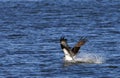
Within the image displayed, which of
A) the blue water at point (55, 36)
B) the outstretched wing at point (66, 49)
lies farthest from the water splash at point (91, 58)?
the outstretched wing at point (66, 49)

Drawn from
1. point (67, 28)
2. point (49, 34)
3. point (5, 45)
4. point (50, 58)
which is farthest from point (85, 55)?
point (67, 28)

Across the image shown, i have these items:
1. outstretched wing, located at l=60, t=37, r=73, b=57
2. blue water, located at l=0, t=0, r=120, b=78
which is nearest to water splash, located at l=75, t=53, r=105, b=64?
blue water, located at l=0, t=0, r=120, b=78

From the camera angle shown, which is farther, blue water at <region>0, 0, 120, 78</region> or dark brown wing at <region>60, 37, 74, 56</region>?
dark brown wing at <region>60, 37, 74, 56</region>

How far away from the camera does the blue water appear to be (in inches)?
961

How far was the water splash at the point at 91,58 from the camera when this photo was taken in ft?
85.0

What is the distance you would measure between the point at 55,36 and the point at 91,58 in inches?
248

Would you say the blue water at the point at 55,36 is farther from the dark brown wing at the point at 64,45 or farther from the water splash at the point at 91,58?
the dark brown wing at the point at 64,45

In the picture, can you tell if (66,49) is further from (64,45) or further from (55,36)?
(55,36)

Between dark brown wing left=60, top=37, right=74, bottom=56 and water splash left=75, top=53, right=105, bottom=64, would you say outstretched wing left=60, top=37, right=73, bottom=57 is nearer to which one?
dark brown wing left=60, top=37, right=74, bottom=56

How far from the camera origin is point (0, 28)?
119ft

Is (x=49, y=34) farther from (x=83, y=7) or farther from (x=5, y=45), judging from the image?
(x=83, y=7)

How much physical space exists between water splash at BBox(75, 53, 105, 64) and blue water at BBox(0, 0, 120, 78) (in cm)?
4

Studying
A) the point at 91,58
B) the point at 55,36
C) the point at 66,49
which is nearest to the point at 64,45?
the point at 66,49

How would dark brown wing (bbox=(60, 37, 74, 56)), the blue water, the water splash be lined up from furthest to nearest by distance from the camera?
the water splash → dark brown wing (bbox=(60, 37, 74, 56)) → the blue water
